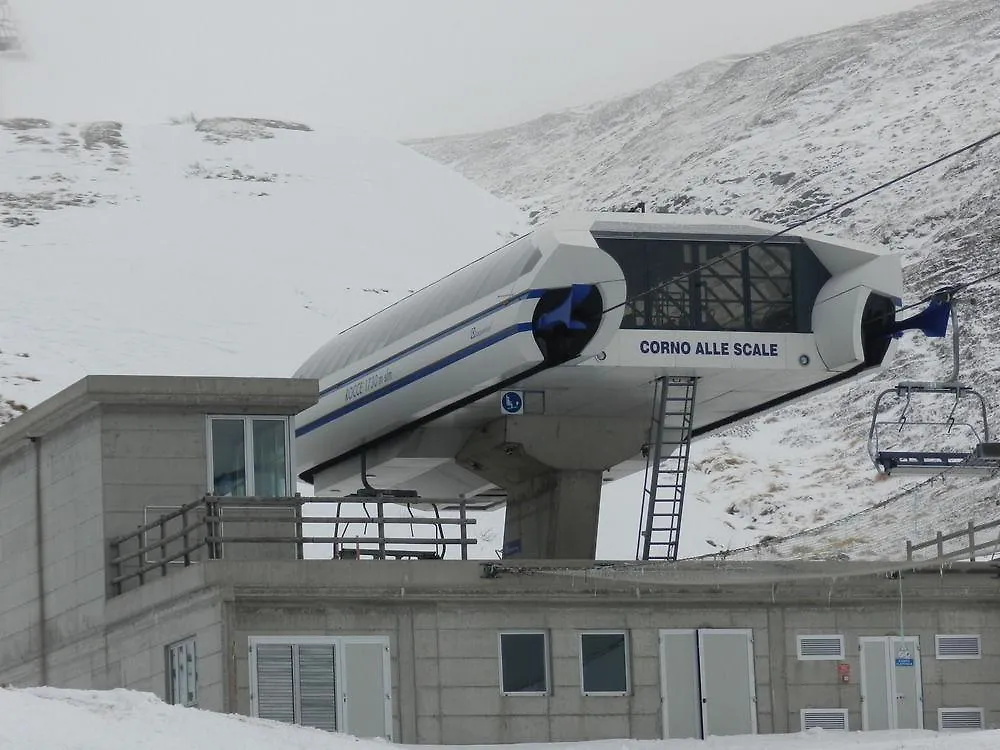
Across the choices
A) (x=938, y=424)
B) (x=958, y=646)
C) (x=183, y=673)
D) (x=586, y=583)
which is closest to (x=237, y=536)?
(x=183, y=673)

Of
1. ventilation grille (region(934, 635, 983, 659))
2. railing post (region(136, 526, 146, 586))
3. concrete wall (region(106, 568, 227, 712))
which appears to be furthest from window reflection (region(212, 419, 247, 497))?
ventilation grille (region(934, 635, 983, 659))

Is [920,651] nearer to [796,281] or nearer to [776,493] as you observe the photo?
[796,281]

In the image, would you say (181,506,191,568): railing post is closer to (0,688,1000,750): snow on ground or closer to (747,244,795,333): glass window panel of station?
(0,688,1000,750): snow on ground

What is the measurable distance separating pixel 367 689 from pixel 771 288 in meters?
9.69

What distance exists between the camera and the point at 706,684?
95.5ft

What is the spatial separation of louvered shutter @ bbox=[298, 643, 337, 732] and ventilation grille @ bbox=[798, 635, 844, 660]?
253 inches

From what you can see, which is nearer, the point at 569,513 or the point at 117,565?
the point at 117,565

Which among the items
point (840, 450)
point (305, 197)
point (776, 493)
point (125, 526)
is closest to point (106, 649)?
point (125, 526)

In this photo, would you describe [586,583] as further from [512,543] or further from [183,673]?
[512,543]

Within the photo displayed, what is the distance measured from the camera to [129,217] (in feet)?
391

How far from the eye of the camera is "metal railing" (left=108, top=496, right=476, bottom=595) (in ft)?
92.5

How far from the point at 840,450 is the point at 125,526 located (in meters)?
52.4

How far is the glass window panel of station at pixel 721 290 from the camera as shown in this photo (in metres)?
33.0

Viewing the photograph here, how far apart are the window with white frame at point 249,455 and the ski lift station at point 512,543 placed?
0.04 metres
